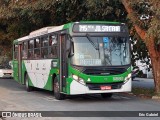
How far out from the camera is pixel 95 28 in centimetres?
1483

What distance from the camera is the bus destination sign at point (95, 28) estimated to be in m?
14.7

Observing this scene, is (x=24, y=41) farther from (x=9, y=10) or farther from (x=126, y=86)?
(x=126, y=86)

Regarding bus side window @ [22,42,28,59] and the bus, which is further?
bus side window @ [22,42,28,59]

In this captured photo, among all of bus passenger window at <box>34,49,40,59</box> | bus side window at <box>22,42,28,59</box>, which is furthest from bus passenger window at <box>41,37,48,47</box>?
bus side window at <box>22,42,28,59</box>

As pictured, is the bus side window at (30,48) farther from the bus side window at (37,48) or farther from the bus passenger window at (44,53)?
the bus passenger window at (44,53)

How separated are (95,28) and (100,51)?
92 cm

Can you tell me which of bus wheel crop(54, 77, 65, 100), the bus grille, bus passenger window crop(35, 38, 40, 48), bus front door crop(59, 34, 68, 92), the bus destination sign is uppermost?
the bus destination sign

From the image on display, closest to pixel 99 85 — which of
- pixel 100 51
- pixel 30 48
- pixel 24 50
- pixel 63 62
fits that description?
pixel 100 51

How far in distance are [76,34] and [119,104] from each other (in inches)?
120

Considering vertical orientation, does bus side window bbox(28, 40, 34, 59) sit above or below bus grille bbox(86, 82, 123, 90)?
above

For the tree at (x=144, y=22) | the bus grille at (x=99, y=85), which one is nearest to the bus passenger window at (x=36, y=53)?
the tree at (x=144, y=22)

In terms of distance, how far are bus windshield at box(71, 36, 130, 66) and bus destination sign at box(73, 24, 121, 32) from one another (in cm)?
31

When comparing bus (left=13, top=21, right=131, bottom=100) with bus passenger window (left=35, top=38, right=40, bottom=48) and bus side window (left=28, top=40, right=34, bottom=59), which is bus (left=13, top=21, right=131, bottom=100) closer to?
bus passenger window (left=35, top=38, right=40, bottom=48)

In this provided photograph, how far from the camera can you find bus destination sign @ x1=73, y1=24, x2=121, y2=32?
1471 centimetres
